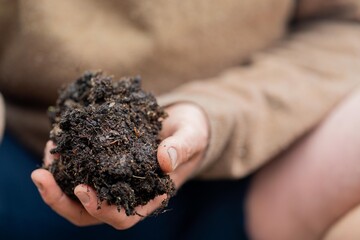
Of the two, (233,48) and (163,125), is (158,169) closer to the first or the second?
(163,125)

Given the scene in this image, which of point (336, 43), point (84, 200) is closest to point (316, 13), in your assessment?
point (336, 43)

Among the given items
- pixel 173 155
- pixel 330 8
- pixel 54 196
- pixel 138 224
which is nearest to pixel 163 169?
pixel 173 155

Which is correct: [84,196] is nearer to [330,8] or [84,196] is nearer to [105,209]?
[105,209]

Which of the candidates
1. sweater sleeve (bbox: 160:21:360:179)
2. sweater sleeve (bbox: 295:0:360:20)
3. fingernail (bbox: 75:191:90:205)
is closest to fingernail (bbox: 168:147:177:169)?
fingernail (bbox: 75:191:90:205)

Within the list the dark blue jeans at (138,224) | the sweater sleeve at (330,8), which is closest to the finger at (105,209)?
the dark blue jeans at (138,224)

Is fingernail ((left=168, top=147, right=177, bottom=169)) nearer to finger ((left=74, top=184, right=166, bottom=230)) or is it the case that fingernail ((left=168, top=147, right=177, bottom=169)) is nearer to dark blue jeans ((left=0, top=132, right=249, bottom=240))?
Answer: finger ((left=74, top=184, right=166, bottom=230))

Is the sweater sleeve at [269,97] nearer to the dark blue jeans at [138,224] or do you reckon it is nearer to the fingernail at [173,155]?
the dark blue jeans at [138,224]
